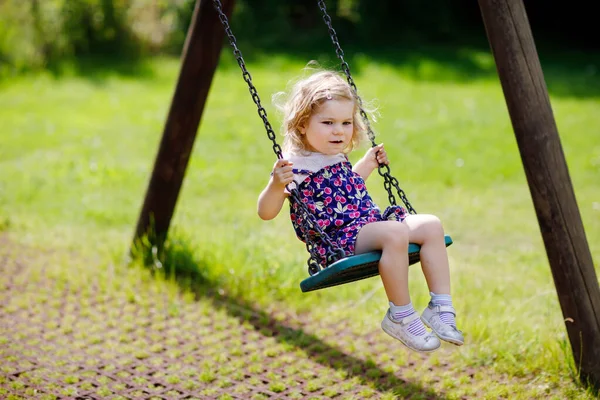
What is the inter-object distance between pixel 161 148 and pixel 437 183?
12.7ft

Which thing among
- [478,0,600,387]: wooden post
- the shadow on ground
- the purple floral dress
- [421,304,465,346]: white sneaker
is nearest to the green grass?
the shadow on ground

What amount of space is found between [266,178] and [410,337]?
5329 millimetres

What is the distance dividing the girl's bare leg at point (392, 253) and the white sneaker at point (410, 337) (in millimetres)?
86

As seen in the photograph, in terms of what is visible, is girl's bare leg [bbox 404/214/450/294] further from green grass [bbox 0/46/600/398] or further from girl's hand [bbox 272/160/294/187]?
green grass [bbox 0/46/600/398]

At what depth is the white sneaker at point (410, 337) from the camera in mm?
3410

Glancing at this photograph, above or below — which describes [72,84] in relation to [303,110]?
above

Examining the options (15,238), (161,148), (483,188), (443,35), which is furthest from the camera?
(443,35)

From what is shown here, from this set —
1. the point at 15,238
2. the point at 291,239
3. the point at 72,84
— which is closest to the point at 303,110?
the point at 291,239

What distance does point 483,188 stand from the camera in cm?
851

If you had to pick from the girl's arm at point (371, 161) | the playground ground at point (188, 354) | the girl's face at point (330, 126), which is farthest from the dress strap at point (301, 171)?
the playground ground at point (188, 354)

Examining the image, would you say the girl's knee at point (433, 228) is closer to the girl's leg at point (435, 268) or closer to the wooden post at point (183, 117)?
the girl's leg at point (435, 268)

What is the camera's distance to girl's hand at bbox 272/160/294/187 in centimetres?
351

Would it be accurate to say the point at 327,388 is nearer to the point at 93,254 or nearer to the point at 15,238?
the point at 93,254

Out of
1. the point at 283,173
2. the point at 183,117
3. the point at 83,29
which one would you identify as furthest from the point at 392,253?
the point at 83,29
